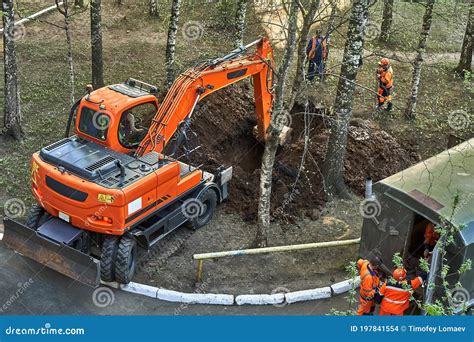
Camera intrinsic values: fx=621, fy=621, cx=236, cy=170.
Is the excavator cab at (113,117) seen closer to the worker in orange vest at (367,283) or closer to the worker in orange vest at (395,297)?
the worker in orange vest at (367,283)

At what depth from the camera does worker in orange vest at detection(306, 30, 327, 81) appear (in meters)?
16.7

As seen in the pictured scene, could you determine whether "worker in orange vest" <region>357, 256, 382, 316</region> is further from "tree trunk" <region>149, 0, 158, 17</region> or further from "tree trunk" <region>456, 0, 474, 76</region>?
"tree trunk" <region>149, 0, 158, 17</region>

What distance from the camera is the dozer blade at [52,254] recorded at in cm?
984

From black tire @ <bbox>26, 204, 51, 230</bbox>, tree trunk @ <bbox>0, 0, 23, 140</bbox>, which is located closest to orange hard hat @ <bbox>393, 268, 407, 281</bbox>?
black tire @ <bbox>26, 204, 51, 230</bbox>

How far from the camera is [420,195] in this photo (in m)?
9.63

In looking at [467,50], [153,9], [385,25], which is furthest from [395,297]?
[153,9]

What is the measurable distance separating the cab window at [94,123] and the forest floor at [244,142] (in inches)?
94.4

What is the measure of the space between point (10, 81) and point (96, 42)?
260cm

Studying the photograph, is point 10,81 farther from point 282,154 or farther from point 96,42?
point 282,154

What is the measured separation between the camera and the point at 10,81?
13977mm

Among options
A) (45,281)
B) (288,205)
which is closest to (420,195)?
(288,205)

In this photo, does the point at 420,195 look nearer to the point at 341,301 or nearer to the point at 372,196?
the point at 372,196

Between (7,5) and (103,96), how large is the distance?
4073mm


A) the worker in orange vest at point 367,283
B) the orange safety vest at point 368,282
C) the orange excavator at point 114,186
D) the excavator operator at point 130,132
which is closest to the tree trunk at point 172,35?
the orange excavator at point 114,186
